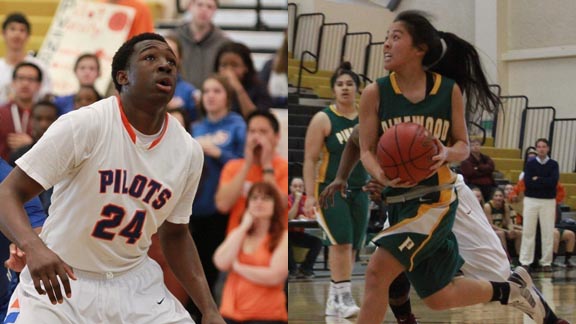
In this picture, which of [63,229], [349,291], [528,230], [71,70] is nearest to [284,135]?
[349,291]

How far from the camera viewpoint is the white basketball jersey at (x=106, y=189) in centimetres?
345

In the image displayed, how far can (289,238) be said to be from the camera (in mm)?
6125

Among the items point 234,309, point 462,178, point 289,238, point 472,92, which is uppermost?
point 472,92

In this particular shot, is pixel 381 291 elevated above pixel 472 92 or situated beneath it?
situated beneath

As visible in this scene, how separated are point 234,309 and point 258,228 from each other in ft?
1.57

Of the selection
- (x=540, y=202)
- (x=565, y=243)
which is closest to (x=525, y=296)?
(x=540, y=202)

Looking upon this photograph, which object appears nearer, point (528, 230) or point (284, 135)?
point (528, 230)

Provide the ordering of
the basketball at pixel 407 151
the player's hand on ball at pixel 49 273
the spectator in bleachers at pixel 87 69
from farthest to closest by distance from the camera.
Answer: the spectator in bleachers at pixel 87 69
the basketball at pixel 407 151
the player's hand on ball at pixel 49 273

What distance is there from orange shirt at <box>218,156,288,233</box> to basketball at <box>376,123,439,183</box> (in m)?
1.54

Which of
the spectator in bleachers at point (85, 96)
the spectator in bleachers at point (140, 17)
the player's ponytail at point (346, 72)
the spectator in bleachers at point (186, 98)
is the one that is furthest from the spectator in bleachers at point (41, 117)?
the player's ponytail at point (346, 72)

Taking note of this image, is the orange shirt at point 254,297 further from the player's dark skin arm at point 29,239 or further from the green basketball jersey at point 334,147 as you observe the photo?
the player's dark skin arm at point 29,239

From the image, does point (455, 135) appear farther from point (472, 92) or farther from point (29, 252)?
point (29, 252)

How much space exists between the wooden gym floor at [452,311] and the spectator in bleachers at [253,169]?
565mm

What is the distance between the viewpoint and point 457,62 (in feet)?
16.8
